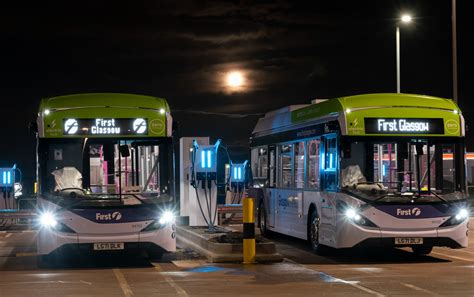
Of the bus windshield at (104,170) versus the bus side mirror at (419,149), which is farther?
the bus side mirror at (419,149)

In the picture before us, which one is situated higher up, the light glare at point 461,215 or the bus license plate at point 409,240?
the light glare at point 461,215

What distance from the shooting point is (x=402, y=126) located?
56.3 feet

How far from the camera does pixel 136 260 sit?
709 inches

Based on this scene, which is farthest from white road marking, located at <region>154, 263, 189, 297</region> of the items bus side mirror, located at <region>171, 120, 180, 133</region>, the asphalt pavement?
bus side mirror, located at <region>171, 120, 180, 133</region>

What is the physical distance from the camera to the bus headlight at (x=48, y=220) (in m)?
16.2

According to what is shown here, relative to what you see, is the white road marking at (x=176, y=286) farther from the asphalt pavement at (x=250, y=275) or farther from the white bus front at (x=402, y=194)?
the white bus front at (x=402, y=194)

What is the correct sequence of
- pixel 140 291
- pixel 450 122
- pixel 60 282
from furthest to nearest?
pixel 450 122, pixel 60 282, pixel 140 291

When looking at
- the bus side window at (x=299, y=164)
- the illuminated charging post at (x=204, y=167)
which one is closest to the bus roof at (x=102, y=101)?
the bus side window at (x=299, y=164)

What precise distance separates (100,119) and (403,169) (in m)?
5.75

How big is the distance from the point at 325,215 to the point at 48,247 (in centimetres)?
535

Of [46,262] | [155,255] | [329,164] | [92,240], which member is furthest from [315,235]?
[46,262]

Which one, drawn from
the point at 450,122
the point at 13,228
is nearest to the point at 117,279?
the point at 450,122

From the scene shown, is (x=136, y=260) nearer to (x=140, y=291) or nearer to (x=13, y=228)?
(x=140, y=291)

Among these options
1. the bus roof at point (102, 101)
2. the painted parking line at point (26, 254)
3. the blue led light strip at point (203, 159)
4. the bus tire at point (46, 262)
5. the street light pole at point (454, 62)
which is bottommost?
the painted parking line at point (26, 254)
